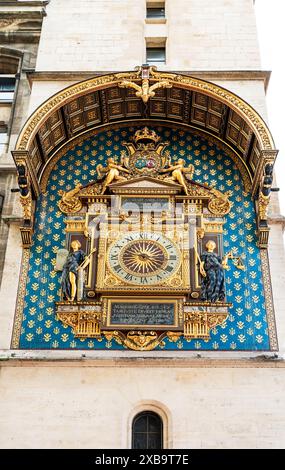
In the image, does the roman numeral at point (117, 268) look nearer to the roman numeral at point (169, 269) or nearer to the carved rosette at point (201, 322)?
the roman numeral at point (169, 269)

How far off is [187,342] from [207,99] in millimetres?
5228

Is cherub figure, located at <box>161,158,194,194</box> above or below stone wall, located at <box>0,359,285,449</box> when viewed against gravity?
above

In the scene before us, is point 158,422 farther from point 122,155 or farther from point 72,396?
point 122,155

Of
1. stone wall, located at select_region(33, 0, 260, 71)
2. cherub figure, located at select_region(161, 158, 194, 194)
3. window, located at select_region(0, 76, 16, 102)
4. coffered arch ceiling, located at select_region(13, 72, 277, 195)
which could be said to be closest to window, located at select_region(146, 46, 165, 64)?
stone wall, located at select_region(33, 0, 260, 71)

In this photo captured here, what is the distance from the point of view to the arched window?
37.3 ft

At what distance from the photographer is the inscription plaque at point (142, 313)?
40.1 ft

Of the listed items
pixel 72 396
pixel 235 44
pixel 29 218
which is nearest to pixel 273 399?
pixel 72 396

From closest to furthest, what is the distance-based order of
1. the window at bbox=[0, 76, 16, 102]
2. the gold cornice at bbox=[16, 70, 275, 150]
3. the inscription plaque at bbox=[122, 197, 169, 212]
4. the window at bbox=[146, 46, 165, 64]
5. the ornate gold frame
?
the ornate gold frame
the gold cornice at bbox=[16, 70, 275, 150]
the inscription plaque at bbox=[122, 197, 169, 212]
the window at bbox=[146, 46, 165, 64]
the window at bbox=[0, 76, 16, 102]

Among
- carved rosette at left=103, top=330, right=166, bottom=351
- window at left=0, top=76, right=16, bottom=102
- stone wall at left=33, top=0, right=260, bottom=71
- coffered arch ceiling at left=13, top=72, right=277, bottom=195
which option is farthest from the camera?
window at left=0, top=76, right=16, bottom=102

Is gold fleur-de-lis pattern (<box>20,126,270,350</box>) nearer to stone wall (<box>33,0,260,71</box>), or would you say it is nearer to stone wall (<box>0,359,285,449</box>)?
stone wall (<box>0,359,285,449</box>)

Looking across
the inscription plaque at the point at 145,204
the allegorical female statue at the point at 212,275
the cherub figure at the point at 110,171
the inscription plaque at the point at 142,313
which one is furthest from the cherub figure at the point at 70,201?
the allegorical female statue at the point at 212,275

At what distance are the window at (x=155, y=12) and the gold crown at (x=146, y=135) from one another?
3669 mm

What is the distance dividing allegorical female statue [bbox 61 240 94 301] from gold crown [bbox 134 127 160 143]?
9.72ft

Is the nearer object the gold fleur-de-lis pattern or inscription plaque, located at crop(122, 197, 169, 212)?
the gold fleur-de-lis pattern
